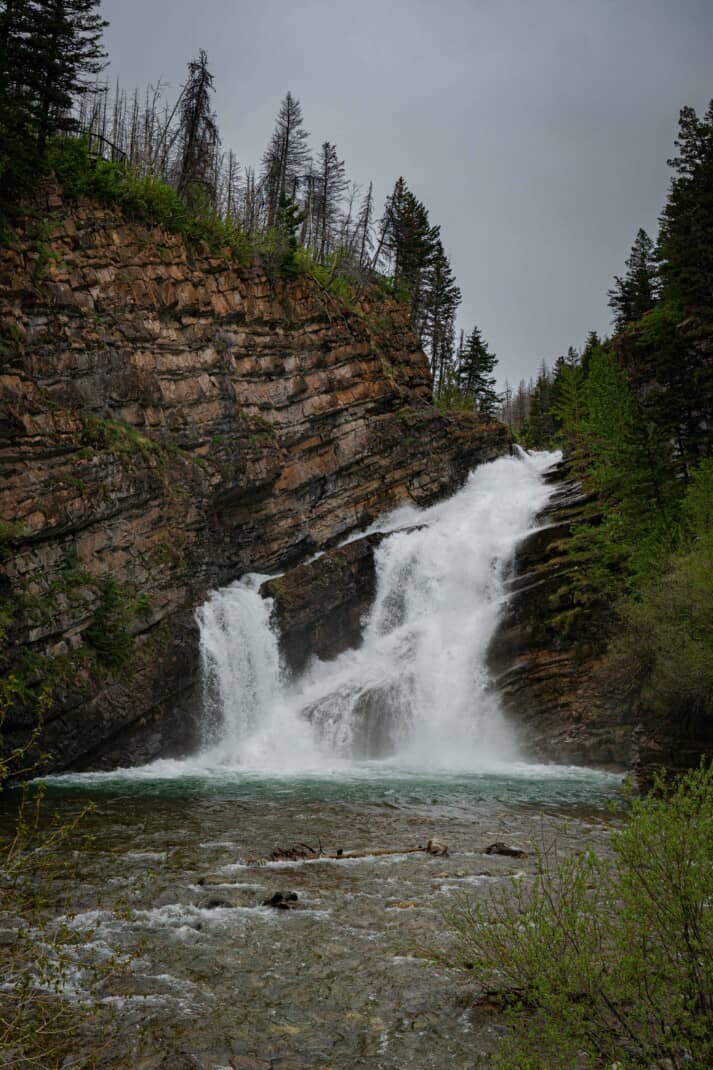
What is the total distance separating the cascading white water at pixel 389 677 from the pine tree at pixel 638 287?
26801 millimetres

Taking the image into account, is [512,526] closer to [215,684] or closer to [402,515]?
[402,515]

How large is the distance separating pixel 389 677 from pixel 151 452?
1380 centimetres

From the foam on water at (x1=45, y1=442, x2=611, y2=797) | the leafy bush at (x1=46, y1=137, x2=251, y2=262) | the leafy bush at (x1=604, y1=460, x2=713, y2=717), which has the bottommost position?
the foam on water at (x1=45, y1=442, x2=611, y2=797)

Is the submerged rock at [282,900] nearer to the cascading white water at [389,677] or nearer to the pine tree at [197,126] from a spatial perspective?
the cascading white water at [389,677]

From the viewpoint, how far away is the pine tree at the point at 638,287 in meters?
56.1

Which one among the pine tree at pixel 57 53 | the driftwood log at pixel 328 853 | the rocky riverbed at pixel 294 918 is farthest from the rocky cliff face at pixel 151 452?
the driftwood log at pixel 328 853

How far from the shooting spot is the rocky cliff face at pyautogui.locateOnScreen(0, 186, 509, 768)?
23703mm

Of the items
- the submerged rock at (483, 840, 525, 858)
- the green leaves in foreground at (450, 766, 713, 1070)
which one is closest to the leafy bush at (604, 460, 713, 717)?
the submerged rock at (483, 840, 525, 858)

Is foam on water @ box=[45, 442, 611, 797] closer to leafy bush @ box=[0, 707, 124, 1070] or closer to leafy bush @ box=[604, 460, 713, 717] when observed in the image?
leafy bush @ box=[604, 460, 713, 717]

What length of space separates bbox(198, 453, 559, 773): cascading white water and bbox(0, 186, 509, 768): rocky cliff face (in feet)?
5.58

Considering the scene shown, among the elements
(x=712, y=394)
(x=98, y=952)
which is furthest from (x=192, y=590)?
(x=712, y=394)

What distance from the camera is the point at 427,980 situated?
26.2ft

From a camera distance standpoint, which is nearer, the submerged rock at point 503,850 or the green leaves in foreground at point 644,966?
the green leaves in foreground at point 644,966

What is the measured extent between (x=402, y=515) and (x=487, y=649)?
11564 mm
